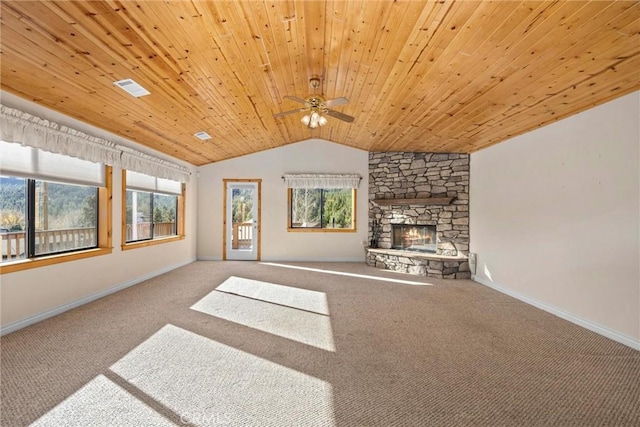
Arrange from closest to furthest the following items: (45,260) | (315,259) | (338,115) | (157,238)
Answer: (45,260) < (338,115) < (157,238) < (315,259)

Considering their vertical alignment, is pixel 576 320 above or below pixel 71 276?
below

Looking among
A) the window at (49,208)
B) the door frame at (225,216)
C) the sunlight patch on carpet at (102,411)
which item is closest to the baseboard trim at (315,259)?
the door frame at (225,216)

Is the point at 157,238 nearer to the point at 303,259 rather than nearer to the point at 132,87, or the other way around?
the point at 303,259

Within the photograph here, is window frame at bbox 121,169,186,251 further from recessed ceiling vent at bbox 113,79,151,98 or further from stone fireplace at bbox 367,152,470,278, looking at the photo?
stone fireplace at bbox 367,152,470,278

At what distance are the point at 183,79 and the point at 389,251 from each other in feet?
15.9

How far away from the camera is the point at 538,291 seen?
12.7 feet

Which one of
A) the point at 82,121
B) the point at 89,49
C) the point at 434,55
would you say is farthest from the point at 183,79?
the point at 434,55

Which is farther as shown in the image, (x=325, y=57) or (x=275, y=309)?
(x=275, y=309)

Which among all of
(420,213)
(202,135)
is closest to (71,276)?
(202,135)

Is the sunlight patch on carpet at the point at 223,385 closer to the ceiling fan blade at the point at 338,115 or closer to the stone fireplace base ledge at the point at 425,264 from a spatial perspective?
the ceiling fan blade at the point at 338,115

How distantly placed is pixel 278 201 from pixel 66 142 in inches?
167

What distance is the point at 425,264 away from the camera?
5605mm

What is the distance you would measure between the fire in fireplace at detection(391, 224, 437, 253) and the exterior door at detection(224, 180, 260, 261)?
3.26 metres

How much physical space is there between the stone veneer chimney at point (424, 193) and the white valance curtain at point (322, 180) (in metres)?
0.46
